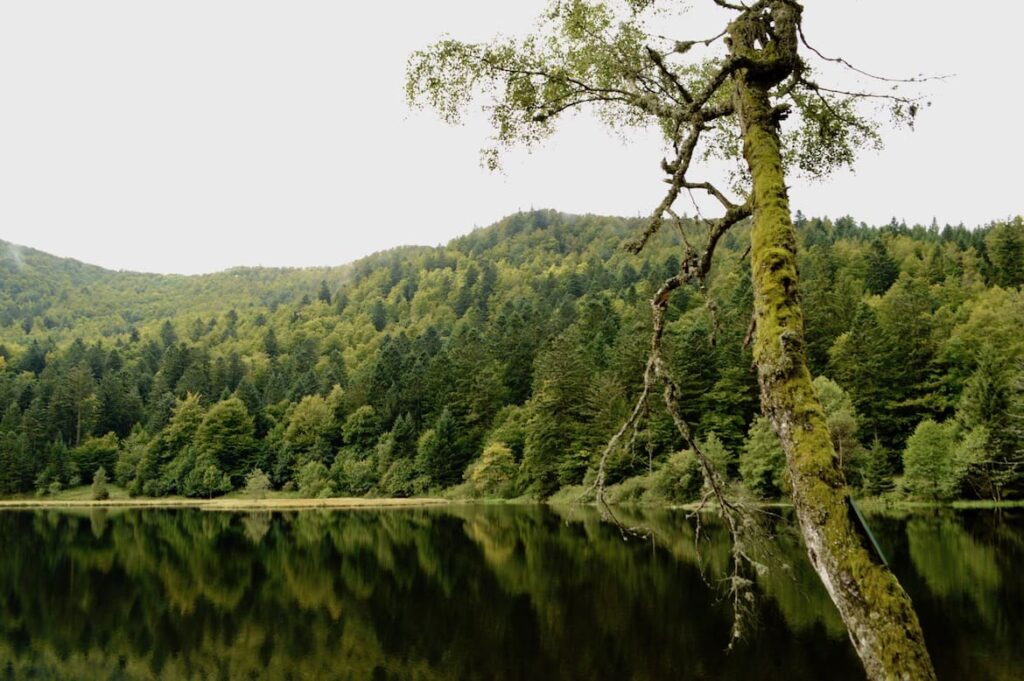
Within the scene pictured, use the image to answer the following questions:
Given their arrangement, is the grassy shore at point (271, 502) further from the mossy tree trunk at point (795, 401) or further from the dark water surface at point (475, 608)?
the mossy tree trunk at point (795, 401)

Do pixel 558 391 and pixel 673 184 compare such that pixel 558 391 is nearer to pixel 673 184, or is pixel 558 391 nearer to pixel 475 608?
pixel 475 608

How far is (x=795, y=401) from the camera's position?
517 cm

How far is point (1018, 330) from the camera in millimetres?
65562

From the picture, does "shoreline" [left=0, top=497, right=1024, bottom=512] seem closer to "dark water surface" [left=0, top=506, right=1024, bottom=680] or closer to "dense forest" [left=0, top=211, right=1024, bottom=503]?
"dense forest" [left=0, top=211, right=1024, bottom=503]

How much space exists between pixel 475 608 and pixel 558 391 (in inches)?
2107

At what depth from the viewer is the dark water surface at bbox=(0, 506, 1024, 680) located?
17.4 m

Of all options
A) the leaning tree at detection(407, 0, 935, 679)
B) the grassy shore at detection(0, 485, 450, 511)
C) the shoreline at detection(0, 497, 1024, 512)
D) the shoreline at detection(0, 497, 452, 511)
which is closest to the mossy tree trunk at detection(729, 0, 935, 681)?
the leaning tree at detection(407, 0, 935, 679)

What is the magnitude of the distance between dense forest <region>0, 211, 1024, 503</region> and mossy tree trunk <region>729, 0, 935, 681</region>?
6.14 feet

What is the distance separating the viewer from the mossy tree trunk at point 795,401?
451 centimetres

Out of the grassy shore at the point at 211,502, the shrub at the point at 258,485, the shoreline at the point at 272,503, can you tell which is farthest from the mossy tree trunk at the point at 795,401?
the shrub at the point at 258,485

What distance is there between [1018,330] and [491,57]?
7352cm

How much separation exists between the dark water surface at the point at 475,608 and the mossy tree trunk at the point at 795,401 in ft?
3.84

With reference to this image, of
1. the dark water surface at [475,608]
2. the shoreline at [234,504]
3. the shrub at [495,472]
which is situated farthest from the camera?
the shrub at [495,472]

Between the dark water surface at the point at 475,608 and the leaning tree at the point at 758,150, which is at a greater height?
the leaning tree at the point at 758,150
